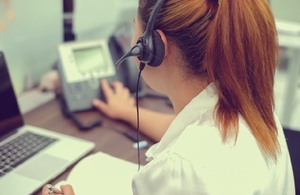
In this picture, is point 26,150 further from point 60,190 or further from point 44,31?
point 44,31

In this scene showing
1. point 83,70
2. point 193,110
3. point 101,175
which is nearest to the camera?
point 193,110

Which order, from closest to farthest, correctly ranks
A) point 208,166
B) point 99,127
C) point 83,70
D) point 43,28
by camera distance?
point 208,166 < point 99,127 < point 83,70 < point 43,28

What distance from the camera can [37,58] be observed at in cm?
153

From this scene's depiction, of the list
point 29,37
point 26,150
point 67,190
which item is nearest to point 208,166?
point 67,190

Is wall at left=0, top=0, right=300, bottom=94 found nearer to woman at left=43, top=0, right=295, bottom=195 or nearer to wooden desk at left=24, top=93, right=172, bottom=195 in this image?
wooden desk at left=24, top=93, right=172, bottom=195

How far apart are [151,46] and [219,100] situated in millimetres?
177

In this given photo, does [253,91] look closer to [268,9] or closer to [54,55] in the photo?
[268,9]

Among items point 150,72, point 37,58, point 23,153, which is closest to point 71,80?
point 37,58

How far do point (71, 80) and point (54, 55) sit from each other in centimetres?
29

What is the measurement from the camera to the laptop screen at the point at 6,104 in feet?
3.69

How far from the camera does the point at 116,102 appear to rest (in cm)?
137

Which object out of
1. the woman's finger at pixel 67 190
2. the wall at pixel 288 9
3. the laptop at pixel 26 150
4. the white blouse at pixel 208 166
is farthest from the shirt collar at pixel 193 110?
the wall at pixel 288 9

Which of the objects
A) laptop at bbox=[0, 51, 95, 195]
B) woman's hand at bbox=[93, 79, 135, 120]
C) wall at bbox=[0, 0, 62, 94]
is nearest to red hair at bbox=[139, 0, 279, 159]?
laptop at bbox=[0, 51, 95, 195]

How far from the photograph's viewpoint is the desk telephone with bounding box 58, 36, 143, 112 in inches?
53.7
